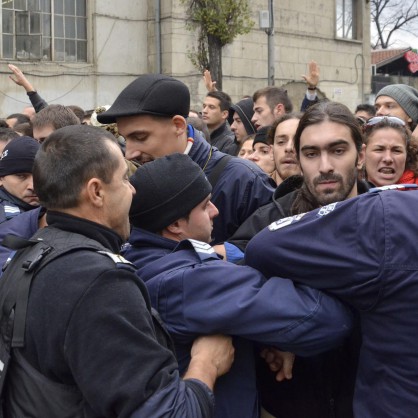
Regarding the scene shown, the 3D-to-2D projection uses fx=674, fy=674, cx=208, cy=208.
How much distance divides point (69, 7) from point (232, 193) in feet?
47.1

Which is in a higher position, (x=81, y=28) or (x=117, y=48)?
(x=81, y=28)

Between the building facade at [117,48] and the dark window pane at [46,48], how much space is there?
0.02 metres

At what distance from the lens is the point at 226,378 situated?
2.27 meters

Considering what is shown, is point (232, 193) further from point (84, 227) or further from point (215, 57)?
point (215, 57)

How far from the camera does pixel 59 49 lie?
54.2 feet

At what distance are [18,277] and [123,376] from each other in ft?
1.50

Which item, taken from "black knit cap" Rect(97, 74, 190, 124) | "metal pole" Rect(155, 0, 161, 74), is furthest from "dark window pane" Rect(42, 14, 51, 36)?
"black knit cap" Rect(97, 74, 190, 124)

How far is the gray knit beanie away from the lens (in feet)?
20.0

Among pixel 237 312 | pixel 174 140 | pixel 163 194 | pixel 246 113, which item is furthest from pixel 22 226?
pixel 246 113

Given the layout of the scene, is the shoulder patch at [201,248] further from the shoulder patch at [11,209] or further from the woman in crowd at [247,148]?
the woman in crowd at [247,148]

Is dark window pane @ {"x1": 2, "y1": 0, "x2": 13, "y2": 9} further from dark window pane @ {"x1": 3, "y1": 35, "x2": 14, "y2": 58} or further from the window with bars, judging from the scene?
dark window pane @ {"x1": 3, "y1": 35, "x2": 14, "y2": 58}

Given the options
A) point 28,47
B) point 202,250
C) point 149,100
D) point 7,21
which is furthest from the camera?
point 28,47

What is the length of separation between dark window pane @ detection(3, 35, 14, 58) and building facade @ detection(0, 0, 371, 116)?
0.07 feet

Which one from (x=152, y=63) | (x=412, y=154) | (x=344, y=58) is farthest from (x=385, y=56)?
(x=412, y=154)
